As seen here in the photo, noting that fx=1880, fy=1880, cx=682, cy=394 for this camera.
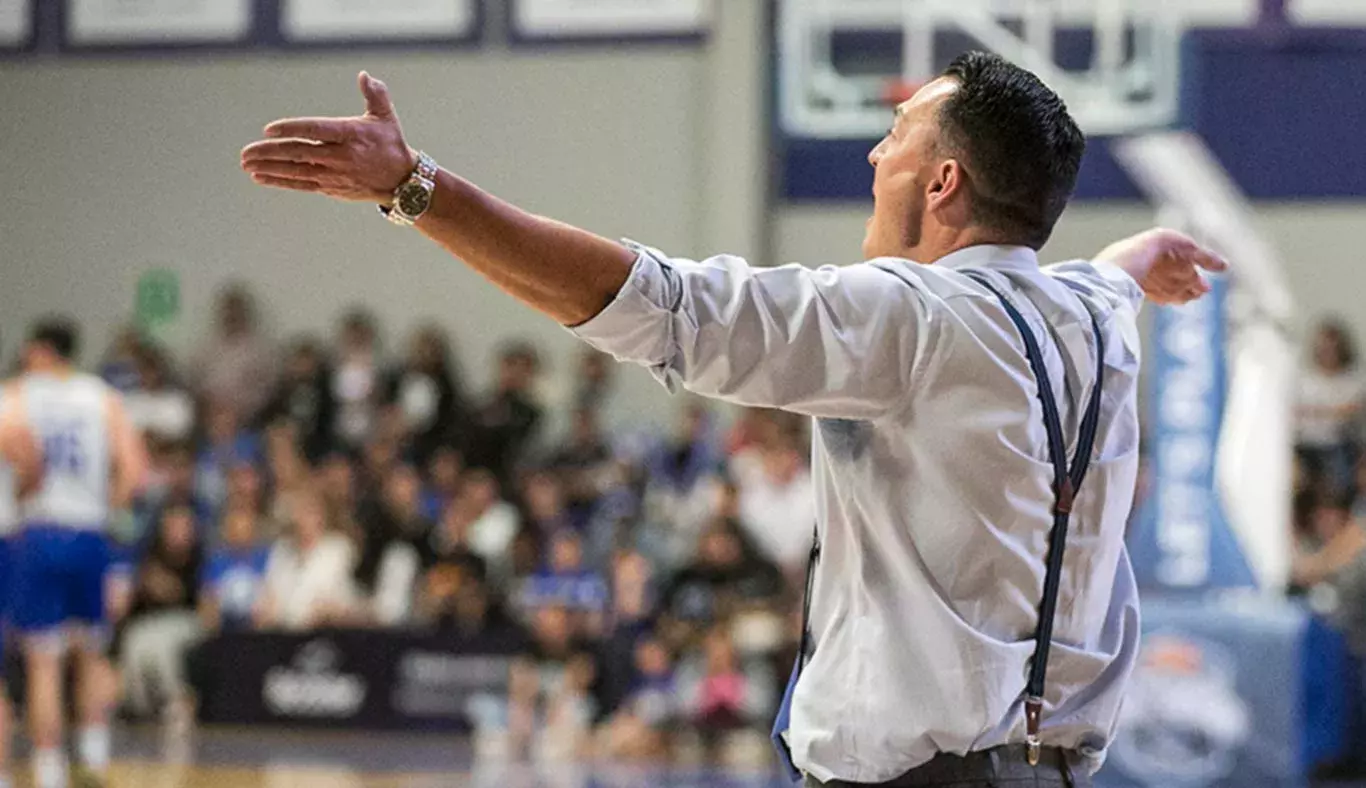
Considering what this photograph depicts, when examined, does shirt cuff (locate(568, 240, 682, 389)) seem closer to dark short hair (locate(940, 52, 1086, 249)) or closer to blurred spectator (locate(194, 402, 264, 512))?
dark short hair (locate(940, 52, 1086, 249))

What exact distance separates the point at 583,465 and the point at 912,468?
35.3ft

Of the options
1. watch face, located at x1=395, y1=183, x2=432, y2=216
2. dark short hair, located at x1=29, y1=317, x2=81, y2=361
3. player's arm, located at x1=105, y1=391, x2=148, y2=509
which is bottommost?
player's arm, located at x1=105, y1=391, x2=148, y2=509

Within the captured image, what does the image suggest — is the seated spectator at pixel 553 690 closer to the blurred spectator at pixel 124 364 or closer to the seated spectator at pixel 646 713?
the seated spectator at pixel 646 713

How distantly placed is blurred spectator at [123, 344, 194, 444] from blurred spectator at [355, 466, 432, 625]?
242cm

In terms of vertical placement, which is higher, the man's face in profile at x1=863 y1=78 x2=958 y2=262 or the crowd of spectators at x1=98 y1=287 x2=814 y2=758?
the man's face in profile at x1=863 y1=78 x2=958 y2=262

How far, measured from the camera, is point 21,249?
16328mm

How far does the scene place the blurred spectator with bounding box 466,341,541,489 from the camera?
45.1 feet

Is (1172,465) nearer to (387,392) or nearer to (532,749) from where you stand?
(532,749)

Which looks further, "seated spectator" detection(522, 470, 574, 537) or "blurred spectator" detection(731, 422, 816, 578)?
"seated spectator" detection(522, 470, 574, 537)

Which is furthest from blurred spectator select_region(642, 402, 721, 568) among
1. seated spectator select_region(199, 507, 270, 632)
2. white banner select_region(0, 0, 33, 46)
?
white banner select_region(0, 0, 33, 46)

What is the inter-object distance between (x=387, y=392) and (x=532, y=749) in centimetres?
400

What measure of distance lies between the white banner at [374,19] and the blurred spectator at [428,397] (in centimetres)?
241

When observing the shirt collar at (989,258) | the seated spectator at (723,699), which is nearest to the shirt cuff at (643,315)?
the shirt collar at (989,258)

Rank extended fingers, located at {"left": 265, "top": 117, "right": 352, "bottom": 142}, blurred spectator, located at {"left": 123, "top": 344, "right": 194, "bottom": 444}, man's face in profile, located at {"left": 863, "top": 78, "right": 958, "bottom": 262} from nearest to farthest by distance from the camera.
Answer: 1. extended fingers, located at {"left": 265, "top": 117, "right": 352, "bottom": 142}
2. man's face in profile, located at {"left": 863, "top": 78, "right": 958, "bottom": 262}
3. blurred spectator, located at {"left": 123, "top": 344, "right": 194, "bottom": 444}
